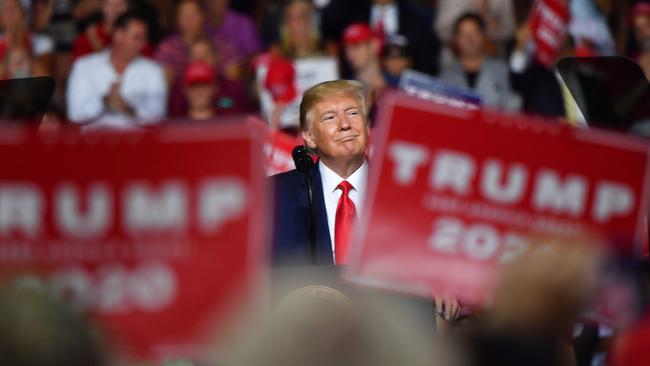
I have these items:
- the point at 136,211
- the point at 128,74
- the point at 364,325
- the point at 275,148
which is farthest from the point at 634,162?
the point at 128,74

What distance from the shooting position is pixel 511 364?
2525mm

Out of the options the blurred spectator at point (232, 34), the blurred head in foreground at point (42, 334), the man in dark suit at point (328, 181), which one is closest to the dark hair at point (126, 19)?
the blurred spectator at point (232, 34)

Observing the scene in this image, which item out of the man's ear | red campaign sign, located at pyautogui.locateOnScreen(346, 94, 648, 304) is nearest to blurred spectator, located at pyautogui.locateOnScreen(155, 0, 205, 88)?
the man's ear

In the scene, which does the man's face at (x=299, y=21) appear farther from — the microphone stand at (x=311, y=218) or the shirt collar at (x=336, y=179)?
the microphone stand at (x=311, y=218)

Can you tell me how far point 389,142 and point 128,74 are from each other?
5524 mm

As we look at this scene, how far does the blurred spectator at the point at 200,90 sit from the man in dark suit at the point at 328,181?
9.84 feet

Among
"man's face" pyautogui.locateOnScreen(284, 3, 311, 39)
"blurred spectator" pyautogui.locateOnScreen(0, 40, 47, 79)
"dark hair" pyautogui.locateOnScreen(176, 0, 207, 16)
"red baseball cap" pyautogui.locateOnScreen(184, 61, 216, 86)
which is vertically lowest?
"red baseball cap" pyautogui.locateOnScreen(184, 61, 216, 86)

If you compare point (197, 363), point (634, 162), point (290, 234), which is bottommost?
point (197, 363)

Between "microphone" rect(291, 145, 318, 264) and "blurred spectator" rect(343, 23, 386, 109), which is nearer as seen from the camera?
"microphone" rect(291, 145, 318, 264)

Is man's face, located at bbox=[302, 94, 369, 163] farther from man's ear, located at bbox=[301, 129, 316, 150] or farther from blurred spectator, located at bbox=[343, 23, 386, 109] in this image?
blurred spectator, located at bbox=[343, 23, 386, 109]

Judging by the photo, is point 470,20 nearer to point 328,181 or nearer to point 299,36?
point 299,36

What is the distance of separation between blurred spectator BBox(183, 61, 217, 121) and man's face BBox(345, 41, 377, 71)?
35.8 inches

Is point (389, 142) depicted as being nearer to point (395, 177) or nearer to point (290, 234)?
point (395, 177)

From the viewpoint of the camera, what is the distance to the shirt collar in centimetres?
527
